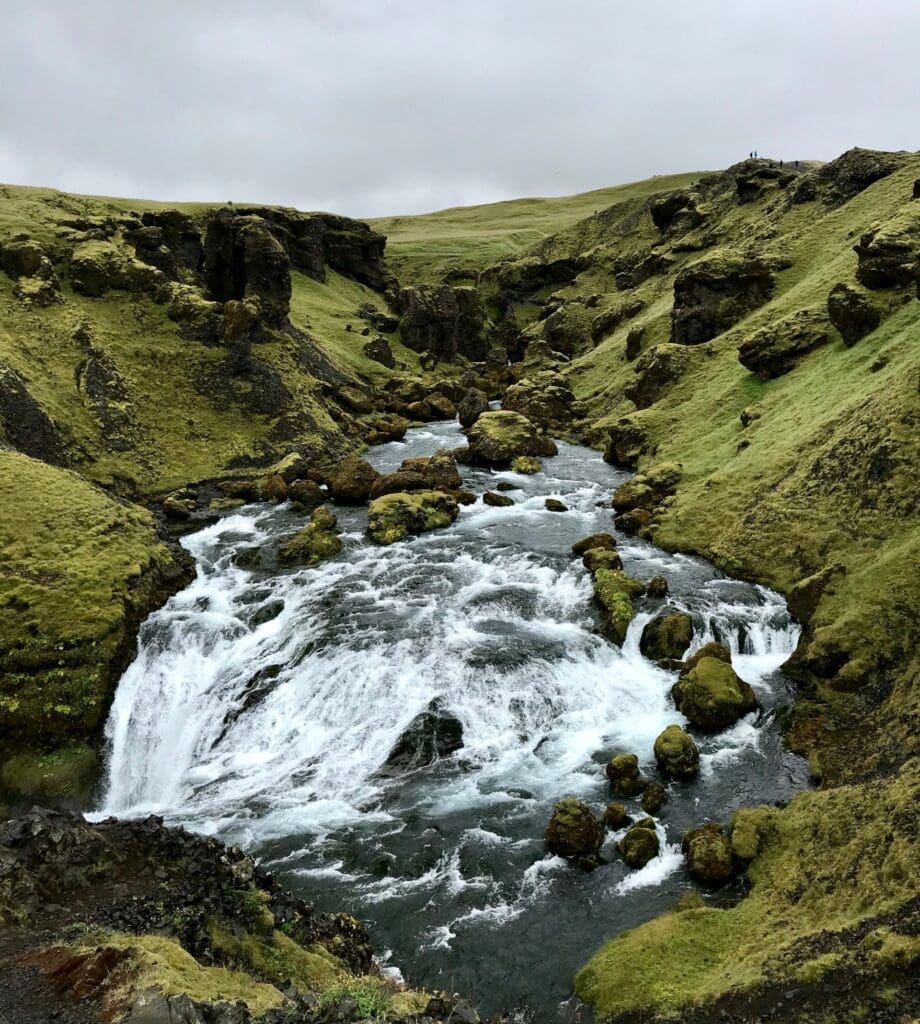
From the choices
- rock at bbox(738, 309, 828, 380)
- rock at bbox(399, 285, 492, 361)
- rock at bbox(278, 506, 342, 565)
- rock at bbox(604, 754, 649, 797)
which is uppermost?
rock at bbox(399, 285, 492, 361)

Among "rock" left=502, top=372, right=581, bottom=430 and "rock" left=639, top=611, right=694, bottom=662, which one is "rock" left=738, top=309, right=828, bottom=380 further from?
"rock" left=639, top=611, right=694, bottom=662

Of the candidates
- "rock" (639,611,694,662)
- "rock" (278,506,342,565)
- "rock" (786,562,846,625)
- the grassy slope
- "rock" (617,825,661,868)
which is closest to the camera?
"rock" (617,825,661,868)

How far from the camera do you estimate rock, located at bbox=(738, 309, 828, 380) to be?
156ft

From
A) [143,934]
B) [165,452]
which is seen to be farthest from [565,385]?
[143,934]

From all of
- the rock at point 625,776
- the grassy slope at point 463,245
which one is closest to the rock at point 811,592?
the rock at point 625,776

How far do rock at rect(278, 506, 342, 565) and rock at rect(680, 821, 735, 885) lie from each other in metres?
23.2

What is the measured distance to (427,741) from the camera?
78.2ft

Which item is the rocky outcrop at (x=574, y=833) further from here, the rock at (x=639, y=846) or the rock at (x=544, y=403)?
the rock at (x=544, y=403)

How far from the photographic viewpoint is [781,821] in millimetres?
17719

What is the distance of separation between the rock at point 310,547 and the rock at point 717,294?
4145cm

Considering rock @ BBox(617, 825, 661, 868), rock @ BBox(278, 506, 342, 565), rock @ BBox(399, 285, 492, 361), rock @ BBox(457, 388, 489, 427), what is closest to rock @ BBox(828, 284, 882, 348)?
rock @ BBox(457, 388, 489, 427)

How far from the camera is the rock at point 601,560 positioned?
32.7 m

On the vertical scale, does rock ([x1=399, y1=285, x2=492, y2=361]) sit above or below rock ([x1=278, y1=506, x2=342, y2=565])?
above

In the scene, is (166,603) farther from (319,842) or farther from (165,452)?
(165,452)
